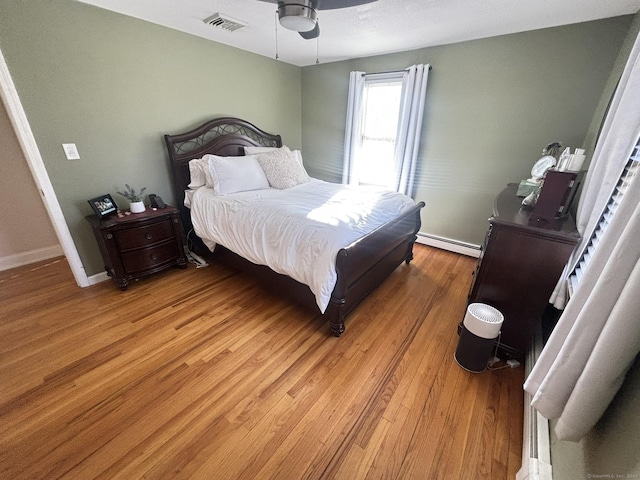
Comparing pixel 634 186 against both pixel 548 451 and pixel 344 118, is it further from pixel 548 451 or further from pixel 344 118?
pixel 344 118

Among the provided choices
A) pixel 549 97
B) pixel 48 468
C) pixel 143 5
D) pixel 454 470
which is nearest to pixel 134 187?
pixel 143 5

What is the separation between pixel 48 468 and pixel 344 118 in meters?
4.09

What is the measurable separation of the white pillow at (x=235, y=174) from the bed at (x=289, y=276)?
10cm

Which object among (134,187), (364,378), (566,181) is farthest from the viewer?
(134,187)

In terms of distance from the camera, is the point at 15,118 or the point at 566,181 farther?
the point at 15,118

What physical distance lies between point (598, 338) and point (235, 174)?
8.79 ft

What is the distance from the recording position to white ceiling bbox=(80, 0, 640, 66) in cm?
188

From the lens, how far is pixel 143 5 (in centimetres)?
200

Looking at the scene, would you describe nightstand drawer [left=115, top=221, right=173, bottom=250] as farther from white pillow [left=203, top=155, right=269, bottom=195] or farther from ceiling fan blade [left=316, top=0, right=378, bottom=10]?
ceiling fan blade [left=316, top=0, right=378, bottom=10]

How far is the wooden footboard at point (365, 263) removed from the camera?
1.73 m

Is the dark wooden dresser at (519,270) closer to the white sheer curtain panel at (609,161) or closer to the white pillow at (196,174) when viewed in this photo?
the white sheer curtain panel at (609,161)

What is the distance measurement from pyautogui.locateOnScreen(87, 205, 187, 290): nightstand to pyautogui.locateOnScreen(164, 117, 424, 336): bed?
13.3 inches

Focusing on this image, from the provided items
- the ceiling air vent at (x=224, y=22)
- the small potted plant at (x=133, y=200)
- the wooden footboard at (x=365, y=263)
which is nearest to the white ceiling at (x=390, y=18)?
the ceiling air vent at (x=224, y=22)

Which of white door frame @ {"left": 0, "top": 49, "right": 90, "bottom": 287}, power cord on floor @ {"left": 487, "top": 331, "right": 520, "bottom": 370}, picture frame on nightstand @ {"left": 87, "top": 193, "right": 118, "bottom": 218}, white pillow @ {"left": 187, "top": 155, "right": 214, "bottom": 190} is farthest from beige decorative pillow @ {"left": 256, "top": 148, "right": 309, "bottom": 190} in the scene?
power cord on floor @ {"left": 487, "top": 331, "right": 520, "bottom": 370}
